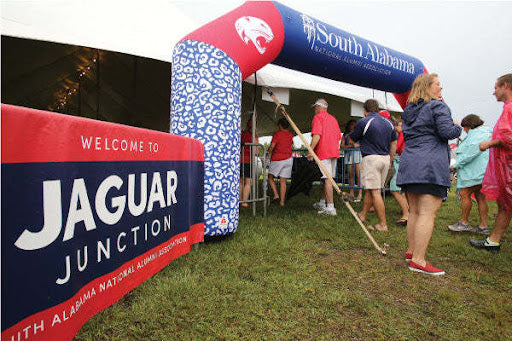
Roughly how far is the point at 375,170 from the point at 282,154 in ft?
7.77

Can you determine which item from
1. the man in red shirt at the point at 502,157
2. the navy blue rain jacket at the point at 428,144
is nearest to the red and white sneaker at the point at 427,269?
the navy blue rain jacket at the point at 428,144

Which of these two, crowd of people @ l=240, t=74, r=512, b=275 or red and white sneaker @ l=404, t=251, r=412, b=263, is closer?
crowd of people @ l=240, t=74, r=512, b=275

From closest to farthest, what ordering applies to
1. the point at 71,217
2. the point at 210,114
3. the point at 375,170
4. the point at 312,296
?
the point at 71,217
the point at 312,296
the point at 210,114
the point at 375,170

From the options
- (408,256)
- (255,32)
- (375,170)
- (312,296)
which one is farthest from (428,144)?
(255,32)

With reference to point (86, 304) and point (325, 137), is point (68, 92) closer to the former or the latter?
point (325, 137)

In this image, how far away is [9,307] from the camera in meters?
1.02

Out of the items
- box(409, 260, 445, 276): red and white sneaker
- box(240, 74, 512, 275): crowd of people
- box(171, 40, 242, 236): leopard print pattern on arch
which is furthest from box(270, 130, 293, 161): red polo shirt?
box(409, 260, 445, 276): red and white sneaker

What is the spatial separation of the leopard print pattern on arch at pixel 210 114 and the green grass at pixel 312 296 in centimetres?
40

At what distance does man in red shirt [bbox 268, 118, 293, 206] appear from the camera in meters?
5.98

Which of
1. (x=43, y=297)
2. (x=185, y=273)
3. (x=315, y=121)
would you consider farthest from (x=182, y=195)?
(x=315, y=121)

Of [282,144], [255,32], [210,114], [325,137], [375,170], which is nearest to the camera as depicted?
→ [210,114]

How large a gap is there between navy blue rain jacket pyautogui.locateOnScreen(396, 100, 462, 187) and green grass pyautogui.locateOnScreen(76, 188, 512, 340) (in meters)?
0.86

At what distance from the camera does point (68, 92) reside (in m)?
8.00

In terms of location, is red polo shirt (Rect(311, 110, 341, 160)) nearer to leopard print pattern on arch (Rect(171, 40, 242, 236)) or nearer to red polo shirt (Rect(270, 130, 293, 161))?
red polo shirt (Rect(270, 130, 293, 161))
